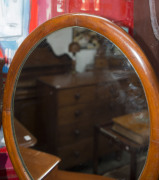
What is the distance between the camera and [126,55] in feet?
1.90

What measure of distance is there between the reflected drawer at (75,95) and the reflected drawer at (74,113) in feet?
0.16

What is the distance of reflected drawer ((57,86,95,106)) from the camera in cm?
205

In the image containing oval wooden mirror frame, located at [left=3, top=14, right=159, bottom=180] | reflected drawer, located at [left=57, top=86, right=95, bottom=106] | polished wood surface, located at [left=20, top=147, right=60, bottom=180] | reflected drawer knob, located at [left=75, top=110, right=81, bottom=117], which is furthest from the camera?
reflected drawer knob, located at [left=75, top=110, right=81, bottom=117]

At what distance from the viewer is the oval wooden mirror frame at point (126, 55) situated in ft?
1.79

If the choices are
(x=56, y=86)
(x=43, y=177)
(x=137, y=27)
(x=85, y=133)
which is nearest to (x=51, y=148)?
(x=85, y=133)

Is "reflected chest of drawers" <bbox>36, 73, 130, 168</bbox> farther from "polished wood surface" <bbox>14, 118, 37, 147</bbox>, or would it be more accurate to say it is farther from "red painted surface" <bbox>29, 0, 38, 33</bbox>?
"red painted surface" <bbox>29, 0, 38, 33</bbox>

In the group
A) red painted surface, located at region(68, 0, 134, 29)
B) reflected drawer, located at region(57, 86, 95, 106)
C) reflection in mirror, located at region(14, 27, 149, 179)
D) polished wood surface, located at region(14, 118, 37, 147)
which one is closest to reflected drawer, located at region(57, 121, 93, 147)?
reflection in mirror, located at region(14, 27, 149, 179)

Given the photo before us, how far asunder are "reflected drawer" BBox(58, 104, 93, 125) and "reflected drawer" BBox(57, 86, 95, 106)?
48mm

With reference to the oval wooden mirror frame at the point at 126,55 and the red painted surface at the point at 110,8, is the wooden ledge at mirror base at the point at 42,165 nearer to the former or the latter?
the oval wooden mirror frame at the point at 126,55

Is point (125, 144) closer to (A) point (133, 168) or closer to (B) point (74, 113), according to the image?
(A) point (133, 168)

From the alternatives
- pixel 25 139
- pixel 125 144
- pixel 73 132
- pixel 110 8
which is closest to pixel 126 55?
pixel 110 8

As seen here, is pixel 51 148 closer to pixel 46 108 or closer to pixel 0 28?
pixel 46 108

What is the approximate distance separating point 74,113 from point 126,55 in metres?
1.62

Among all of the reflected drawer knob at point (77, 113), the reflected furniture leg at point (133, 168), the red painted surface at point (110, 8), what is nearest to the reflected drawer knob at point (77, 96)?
the reflected drawer knob at point (77, 113)
